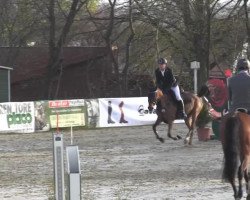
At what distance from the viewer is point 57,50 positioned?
41.6 m

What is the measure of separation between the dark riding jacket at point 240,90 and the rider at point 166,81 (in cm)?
899

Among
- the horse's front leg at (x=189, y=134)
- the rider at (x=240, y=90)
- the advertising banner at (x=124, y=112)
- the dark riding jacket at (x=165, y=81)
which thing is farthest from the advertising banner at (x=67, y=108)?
the rider at (x=240, y=90)

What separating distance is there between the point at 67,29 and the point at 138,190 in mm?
30308

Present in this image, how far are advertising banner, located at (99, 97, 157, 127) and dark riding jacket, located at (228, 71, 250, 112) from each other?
20215 mm

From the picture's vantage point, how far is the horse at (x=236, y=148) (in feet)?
31.7

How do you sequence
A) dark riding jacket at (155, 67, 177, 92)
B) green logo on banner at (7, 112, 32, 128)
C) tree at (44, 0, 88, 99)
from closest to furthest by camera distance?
1. dark riding jacket at (155, 67, 177, 92)
2. green logo on banner at (7, 112, 32, 128)
3. tree at (44, 0, 88, 99)

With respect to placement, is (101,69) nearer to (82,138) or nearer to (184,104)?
(82,138)

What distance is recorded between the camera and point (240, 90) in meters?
10.2

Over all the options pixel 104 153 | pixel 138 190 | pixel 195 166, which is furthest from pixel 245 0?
pixel 138 190

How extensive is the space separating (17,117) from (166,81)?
10.7 metres

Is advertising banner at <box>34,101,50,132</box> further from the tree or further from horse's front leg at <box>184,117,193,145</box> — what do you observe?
the tree

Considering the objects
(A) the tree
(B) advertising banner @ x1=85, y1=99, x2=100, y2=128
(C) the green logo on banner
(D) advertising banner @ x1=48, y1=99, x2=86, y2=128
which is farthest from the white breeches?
(A) the tree

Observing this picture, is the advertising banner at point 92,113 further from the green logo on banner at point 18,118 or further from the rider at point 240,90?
the rider at point 240,90

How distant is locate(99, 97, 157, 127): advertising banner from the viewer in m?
30.5
